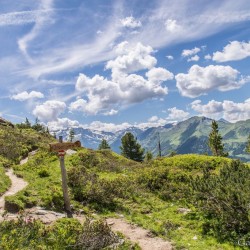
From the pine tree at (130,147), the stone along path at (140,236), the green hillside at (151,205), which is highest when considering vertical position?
the pine tree at (130,147)

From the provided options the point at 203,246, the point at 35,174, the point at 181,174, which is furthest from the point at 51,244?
the point at 181,174

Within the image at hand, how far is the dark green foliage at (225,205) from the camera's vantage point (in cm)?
1530

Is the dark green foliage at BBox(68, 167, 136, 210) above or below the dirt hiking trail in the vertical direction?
above

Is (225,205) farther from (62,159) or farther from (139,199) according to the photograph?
(62,159)

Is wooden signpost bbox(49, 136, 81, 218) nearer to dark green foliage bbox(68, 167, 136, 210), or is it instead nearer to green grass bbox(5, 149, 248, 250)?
green grass bbox(5, 149, 248, 250)

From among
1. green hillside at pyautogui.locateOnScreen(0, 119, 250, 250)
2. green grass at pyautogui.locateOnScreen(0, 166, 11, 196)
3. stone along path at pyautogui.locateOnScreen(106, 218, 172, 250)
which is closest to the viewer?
green hillside at pyautogui.locateOnScreen(0, 119, 250, 250)

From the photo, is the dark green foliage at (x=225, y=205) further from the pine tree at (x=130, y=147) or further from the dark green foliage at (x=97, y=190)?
the pine tree at (x=130, y=147)

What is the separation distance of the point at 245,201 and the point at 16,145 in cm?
3296

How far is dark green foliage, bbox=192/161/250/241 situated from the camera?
15.3m

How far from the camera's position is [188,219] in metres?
18.9

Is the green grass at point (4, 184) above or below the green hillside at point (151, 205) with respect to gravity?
above

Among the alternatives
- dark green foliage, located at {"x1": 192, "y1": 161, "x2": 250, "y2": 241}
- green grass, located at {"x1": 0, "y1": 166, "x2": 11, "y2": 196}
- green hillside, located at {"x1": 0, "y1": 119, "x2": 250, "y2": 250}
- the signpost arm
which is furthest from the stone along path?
green grass, located at {"x1": 0, "y1": 166, "x2": 11, "y2": 196}

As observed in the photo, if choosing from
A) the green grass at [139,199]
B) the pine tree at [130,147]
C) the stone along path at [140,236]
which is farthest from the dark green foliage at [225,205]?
the pine tree at [130,147]

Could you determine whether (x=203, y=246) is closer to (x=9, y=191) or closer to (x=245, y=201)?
(x=245, y=201)
